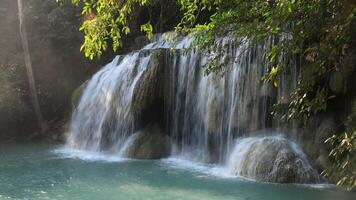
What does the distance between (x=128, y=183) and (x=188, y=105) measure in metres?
3.93

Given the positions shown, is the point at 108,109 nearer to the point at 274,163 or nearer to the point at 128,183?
the point at 128,183

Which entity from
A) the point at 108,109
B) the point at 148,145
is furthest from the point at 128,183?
the point at 108,109

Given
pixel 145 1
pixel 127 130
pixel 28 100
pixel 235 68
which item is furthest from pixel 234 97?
pixel 28 100

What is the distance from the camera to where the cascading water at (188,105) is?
1167 cm

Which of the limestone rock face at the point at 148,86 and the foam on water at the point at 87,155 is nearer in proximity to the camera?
the foam on water at the point at 87,155

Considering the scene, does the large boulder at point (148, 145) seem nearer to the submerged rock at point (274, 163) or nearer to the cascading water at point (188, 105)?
the cascading water at point (188, 105)

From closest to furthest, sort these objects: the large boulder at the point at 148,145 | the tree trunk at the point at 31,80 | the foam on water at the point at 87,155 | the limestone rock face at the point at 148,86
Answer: the large boulder at the point at 148,145 → the foam on water at the point at 87,155 → the limestone rock face at the point at 148,86 → the tree trunk at the point at 31,80

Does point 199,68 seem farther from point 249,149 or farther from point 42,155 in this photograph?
point 42,155

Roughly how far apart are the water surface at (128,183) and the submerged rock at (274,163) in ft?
1.03

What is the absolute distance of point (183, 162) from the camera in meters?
12.5

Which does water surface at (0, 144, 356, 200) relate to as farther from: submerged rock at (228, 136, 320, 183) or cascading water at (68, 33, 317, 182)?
cascading water at (68, 33, 317, 182)

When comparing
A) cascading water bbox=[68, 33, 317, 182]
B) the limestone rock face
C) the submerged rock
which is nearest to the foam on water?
cascading water bbox=[68, 33, 317, 182]


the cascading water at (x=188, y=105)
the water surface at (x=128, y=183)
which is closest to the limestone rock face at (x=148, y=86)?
the cascading water at (x=188, y=105)

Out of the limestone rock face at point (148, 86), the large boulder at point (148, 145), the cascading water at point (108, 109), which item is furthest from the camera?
the cascading water at point (108, 109)
